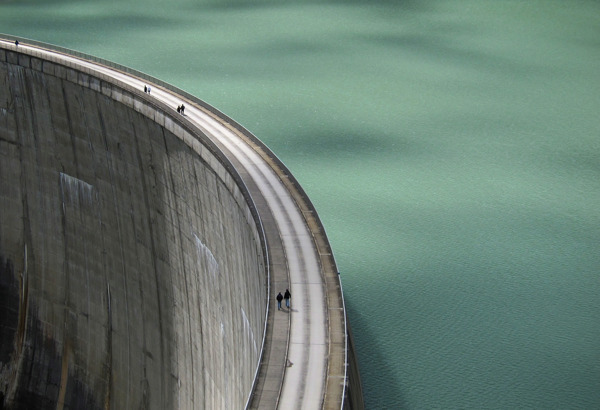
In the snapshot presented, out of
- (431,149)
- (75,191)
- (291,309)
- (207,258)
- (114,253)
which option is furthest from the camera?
(431,149)

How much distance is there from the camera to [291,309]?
67.8 ft

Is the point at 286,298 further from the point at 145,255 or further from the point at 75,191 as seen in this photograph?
the point at 75,191

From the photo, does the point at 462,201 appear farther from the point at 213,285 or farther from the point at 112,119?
the point at 112,119

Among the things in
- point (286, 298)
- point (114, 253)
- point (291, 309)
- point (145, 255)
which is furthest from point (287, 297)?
point (114, 253)

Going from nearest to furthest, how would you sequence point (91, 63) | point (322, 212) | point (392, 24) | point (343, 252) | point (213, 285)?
point (213, 285) → point (343, 252) → point (322, 212) → point (91, 63) → point (392, 24)

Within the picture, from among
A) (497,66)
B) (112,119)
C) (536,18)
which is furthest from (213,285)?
(536,18)

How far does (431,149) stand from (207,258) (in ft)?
45.5

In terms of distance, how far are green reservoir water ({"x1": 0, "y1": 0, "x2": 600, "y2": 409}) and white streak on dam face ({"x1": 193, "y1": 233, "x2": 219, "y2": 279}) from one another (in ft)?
13.9

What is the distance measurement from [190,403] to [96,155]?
11.2 m

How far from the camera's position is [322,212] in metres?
32.4

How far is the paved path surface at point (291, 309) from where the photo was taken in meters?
17.5

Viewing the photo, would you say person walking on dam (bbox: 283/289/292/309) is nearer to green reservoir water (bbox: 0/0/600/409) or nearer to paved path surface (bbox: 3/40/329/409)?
paved path surface (bbox: 3/40/329/409)

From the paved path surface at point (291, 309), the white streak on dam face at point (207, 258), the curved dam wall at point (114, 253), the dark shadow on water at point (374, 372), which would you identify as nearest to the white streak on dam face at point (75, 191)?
the curved dam wall at point (114, 253)

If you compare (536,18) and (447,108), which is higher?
(536,18)
